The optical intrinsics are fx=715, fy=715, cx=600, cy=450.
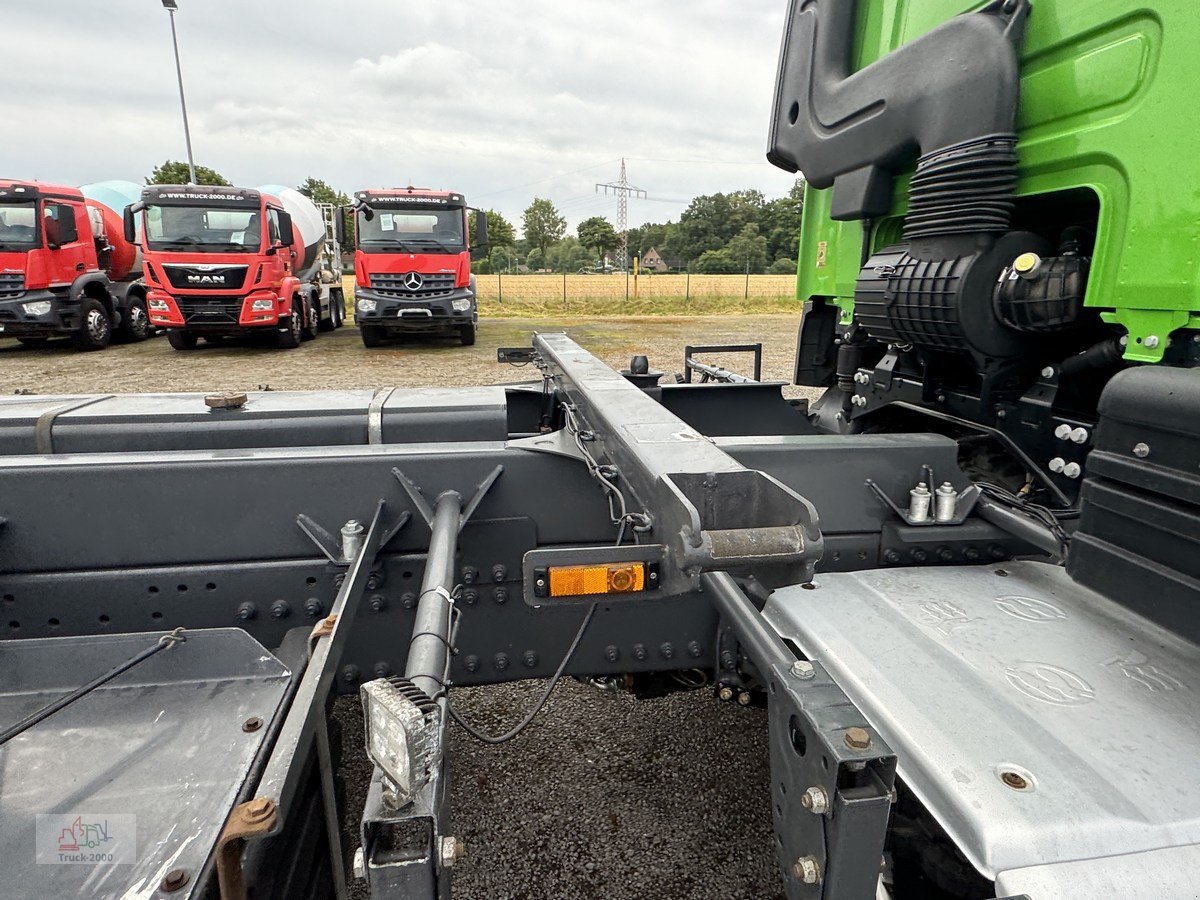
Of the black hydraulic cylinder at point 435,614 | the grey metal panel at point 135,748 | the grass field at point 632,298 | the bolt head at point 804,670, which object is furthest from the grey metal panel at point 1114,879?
the grass field at point 632,298

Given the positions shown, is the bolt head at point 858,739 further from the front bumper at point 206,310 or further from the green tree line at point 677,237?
the green tree line at point 677,237

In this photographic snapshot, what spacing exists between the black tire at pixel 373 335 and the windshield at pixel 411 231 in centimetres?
153

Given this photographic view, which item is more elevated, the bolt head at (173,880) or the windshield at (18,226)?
the windshield at (18,226)

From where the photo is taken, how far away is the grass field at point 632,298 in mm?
23312

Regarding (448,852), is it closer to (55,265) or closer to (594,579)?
(594,579)

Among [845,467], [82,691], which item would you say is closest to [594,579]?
[82,691]

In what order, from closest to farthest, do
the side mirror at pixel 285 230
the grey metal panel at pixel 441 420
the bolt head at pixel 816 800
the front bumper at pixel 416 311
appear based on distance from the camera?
the bolt head at pixel 816 800 < the grey metal panel at pixel 441 420 < the side mirror at pixel 285 230 < the front bumper at pixel 416 311

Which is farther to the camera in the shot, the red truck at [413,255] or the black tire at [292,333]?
the black tire at [292,333]

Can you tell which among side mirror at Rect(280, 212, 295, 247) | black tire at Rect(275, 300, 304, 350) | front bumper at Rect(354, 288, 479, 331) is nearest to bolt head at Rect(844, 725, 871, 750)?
front bumper at Rect(354, 288, 479, 331)

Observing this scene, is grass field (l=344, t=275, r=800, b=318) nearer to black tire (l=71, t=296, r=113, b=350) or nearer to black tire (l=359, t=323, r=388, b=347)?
black tire (l=359, t=323, r=388, b=347)

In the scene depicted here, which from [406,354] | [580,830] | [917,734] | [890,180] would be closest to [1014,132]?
[890,180]

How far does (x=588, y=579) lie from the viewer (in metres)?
1.12

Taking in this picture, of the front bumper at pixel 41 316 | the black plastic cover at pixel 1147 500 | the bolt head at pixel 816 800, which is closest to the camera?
the bolt head at pixel 816 800

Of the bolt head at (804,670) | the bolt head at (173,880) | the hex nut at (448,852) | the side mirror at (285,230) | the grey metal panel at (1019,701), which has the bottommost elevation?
the bolt head at (173,880)
